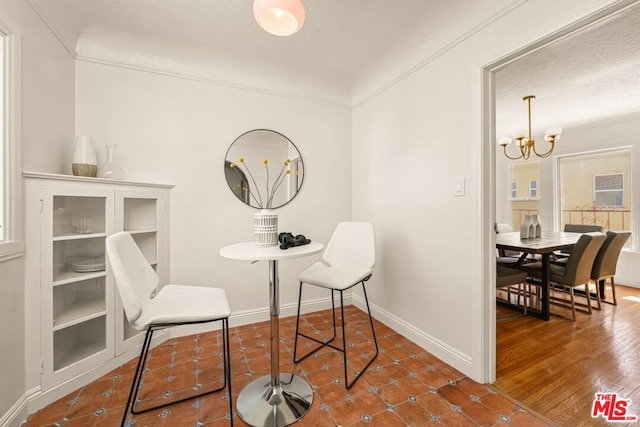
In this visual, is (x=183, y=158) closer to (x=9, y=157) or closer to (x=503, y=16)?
(x=9, y=157)

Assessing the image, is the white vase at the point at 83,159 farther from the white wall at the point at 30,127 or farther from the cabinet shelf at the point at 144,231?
the cabinet shelf at the point at 144,231

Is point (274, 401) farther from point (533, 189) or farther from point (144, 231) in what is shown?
point (533, 189)

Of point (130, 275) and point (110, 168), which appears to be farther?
point (110, 168)

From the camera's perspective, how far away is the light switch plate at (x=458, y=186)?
1.89 m

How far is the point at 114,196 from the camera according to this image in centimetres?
190

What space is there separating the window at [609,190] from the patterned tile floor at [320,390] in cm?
435

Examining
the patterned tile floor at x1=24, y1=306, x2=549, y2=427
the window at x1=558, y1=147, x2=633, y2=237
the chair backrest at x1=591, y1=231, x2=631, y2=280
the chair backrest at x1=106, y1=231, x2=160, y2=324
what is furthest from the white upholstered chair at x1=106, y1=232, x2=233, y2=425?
the window at x1=558, y1=147, x2=633, y2=237

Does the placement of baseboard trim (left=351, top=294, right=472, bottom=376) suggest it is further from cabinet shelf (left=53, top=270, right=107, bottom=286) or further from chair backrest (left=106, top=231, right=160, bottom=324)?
cabinet shelf (left=53, top=270, right=107, bottom=286)

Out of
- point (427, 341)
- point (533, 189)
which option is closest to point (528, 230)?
point (427, 341)

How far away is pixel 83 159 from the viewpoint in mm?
1914

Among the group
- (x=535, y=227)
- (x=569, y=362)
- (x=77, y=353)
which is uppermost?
(x=535, y=227)

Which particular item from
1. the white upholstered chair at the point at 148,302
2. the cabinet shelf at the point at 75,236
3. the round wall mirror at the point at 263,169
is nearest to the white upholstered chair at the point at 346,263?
the white upholstered chair at the point at 148,302

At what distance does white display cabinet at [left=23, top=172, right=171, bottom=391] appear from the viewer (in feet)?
5.12

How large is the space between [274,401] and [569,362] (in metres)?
2.09
